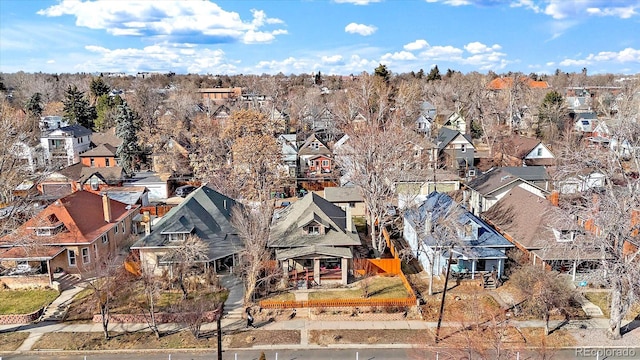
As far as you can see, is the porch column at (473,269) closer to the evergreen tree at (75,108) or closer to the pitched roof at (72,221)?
the pitched roof at (72,221)

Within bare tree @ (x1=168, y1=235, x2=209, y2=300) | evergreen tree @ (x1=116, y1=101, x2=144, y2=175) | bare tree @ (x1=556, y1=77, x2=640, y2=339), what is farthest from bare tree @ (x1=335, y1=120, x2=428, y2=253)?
evergreen tree @ (x1=116, y1=101, x2=144, y2=175)

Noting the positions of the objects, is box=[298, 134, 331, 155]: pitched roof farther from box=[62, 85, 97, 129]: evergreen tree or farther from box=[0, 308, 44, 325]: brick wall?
box=[62, 85, 97, 129]: evergreen tree

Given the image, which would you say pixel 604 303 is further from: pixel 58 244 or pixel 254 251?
pixel 58 244

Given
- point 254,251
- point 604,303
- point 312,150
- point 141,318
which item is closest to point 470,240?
point 604,303

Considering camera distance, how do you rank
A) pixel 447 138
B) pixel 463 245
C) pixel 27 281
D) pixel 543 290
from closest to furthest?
1. pixel 543 290
2. pixel 463 245
3. pixel 27 281
4. pixel 447 138

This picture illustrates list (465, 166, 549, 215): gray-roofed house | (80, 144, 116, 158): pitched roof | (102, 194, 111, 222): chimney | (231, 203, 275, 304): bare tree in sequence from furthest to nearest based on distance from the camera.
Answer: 1. (80, 144, 116, 158): pitched roof
2. (465, 166, 549, 215): gray-roofed house
3. (102, 194, 111, 222): chimney
4. (231, 203, 275, 304): bare tree

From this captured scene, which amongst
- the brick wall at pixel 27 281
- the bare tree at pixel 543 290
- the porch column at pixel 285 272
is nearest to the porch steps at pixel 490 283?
the bare tree at pixel 543 290

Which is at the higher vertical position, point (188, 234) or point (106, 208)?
point (106, 208)
